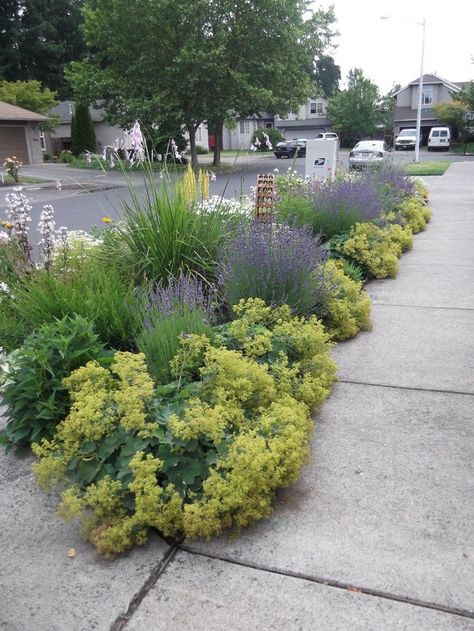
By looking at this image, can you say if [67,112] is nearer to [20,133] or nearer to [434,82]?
[20,133]

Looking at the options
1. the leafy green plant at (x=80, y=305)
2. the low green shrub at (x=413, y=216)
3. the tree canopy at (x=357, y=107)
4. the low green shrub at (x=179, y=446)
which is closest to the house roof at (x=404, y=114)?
the tree canopy at (x=357, y=107)

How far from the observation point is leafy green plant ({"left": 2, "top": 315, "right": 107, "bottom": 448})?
3199 millimetres

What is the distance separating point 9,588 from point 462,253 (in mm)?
7700

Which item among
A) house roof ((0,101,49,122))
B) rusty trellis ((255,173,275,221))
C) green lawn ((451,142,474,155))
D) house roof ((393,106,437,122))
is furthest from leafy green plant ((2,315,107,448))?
house roof ((393,106,437,122))

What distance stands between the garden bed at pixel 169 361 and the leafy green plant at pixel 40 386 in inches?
0.4

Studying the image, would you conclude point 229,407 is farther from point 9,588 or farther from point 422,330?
point 422,330

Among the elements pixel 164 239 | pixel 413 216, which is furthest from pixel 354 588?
pixel 413 216

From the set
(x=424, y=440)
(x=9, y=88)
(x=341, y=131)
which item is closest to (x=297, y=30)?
(x=9, y=88)

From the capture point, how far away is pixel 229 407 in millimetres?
2980

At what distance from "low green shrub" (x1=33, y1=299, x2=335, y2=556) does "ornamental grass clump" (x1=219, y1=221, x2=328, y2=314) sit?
42.8 inches

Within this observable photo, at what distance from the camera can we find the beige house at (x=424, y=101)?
221 ft

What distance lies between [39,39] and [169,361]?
55.1m

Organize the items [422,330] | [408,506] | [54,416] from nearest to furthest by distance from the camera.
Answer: [408,506] < [54,416] < [422,330]

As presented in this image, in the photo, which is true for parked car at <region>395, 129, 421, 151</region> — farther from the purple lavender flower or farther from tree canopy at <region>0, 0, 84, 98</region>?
the purple lavender flower
